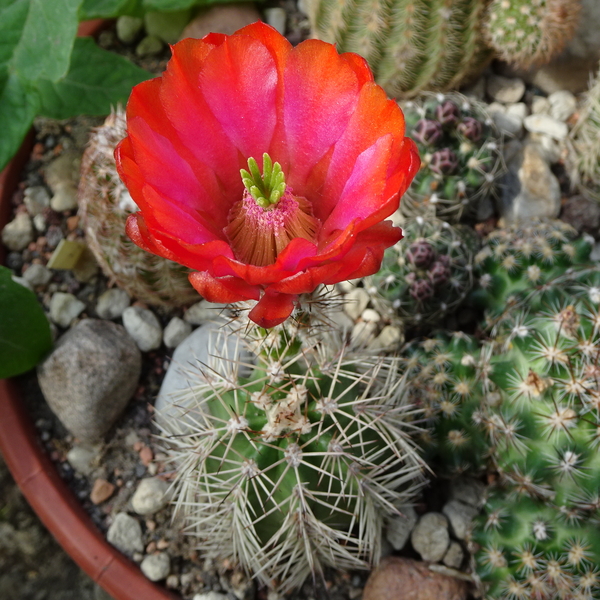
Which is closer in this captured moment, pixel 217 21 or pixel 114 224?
pixel 114 224

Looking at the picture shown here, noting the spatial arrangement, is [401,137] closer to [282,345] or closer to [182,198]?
[182,198]

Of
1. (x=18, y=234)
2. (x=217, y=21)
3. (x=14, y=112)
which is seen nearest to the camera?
(x=14, y=112)

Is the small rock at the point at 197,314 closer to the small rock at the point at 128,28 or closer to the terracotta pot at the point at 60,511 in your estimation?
the terracotta pot at the point at 60,511

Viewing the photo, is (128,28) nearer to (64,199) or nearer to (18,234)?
(64,199)

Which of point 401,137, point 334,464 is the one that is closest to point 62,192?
point 334,464

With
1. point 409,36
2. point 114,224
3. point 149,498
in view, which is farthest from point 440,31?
point 149,498
